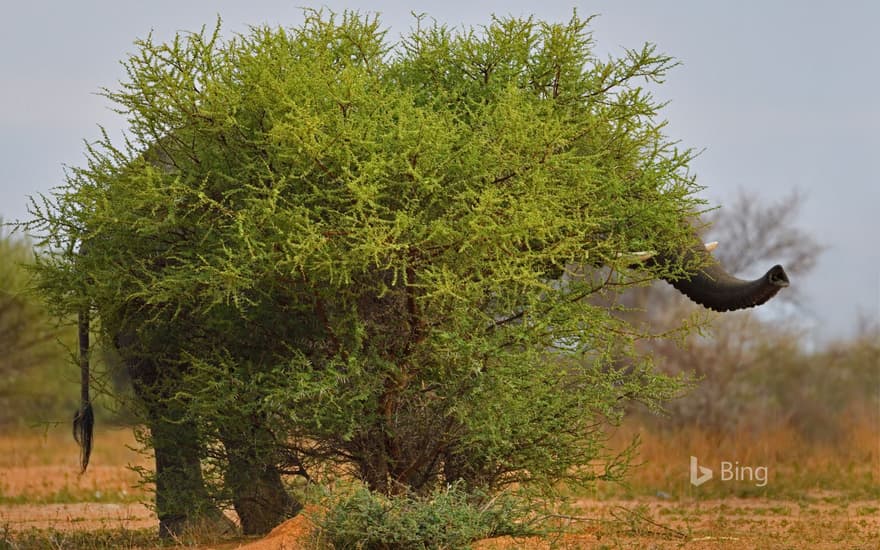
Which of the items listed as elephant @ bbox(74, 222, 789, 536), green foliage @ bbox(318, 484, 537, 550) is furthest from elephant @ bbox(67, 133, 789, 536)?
green foliage @ bbox(318, 484, 537, 550)

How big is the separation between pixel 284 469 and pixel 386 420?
1.52m

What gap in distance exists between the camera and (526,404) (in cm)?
1086

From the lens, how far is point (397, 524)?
9617 millimetres

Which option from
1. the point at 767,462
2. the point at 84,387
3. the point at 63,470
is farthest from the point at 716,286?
the point at 63,470

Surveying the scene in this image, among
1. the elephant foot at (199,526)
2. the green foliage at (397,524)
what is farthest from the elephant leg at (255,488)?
the green foliage at (397,524)

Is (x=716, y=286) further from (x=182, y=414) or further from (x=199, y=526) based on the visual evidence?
(x=199, y=526)

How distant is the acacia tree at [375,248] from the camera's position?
9953mm

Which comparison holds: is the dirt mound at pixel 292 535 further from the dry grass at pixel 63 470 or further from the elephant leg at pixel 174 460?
the dry grass at pixel 63 470

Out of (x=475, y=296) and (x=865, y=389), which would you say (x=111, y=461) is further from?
(x=865, y=389)

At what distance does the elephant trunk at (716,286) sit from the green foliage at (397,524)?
3092mm

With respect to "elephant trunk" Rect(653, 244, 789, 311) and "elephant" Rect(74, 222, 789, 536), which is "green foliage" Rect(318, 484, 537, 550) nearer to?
"elephant" Rect(74, 222, 789, 536)

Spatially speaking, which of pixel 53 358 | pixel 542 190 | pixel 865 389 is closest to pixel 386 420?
pixel 542 190

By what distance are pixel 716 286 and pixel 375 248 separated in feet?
12.8

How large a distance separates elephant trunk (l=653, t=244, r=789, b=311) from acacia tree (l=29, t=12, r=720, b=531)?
1.17 ft
